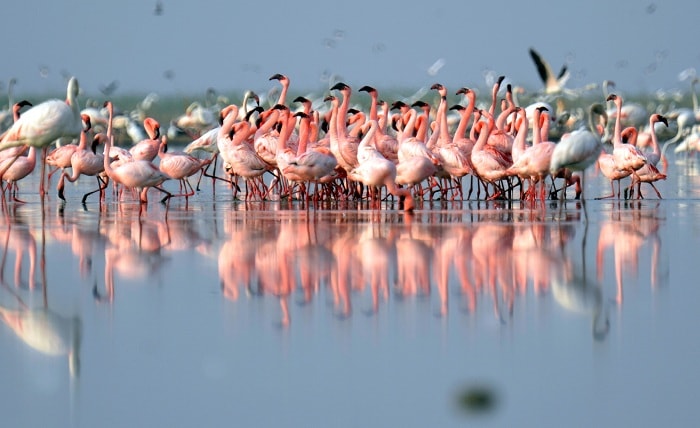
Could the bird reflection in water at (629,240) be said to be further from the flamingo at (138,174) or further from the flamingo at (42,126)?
the flamingo at (42,126)

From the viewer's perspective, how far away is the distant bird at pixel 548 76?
106 ft

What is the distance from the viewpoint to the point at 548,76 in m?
33.5

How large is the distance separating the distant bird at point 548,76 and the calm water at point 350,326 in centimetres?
2043

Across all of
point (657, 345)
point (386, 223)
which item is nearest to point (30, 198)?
point (386, 223)

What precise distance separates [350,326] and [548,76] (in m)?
27.0

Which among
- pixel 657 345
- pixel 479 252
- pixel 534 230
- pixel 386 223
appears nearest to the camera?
pixel 657 345

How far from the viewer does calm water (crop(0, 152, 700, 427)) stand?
5.68 m

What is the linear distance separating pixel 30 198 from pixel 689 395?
12904mm

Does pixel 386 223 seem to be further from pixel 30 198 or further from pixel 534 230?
pixel 30 198

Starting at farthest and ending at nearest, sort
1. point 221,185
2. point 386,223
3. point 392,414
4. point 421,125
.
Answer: point 221,185
point 421,125
point 386,223
point 392,414

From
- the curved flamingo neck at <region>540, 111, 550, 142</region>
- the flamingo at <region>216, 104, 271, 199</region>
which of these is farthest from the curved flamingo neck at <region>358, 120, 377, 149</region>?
the curved flamingo neck at <region>540, 111, 550, 142</region>

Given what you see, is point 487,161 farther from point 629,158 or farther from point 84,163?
point 84,163

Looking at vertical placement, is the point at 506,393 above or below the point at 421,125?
below

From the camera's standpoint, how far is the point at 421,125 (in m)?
17.0
